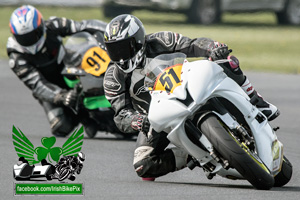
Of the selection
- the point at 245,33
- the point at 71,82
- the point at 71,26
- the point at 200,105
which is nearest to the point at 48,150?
the point at 200,105

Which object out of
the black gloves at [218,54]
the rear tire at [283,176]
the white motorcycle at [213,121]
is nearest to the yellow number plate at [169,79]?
the white motorcycle at [213,121]

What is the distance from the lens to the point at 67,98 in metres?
9.93

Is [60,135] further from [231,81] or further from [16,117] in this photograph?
[231,81]

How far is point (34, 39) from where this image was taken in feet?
33.3

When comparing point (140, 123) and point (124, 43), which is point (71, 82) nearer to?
point (124, 43)

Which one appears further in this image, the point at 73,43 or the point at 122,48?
the point at 73,43

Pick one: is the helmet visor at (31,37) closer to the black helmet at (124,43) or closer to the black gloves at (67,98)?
the black gloves at (67,98)

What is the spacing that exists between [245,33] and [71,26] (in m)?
12.0

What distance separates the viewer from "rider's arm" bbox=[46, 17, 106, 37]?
10.2 m

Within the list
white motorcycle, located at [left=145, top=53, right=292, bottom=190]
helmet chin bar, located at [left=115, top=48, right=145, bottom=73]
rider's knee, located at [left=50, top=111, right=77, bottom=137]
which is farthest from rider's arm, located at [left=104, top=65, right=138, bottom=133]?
rider's knee, located at [left=50, top=111, right=77, bottom=137]

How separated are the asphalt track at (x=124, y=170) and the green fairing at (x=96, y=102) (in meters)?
0.42

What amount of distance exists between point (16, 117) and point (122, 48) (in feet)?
16.4

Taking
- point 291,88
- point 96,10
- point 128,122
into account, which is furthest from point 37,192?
point 96,10

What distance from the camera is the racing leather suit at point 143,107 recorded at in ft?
22.9
